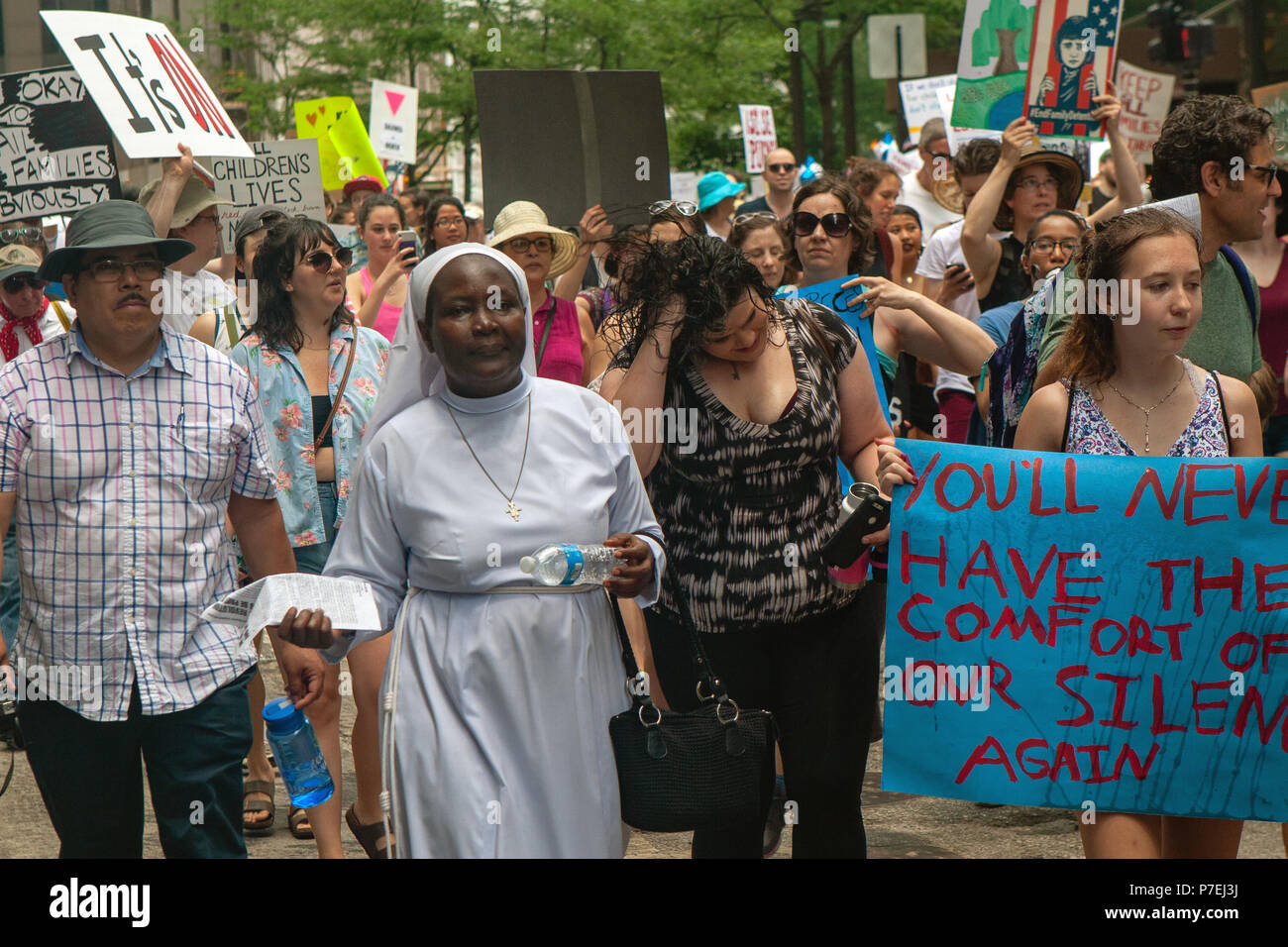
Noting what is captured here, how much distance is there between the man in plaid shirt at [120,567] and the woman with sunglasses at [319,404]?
1.28 meters

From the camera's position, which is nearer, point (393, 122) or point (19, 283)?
point (19, 283)

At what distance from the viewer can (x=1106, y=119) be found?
742 centimetres

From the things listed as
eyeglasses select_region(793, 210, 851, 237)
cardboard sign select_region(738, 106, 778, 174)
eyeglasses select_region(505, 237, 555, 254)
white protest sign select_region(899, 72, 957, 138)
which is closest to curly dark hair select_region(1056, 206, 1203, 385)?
eyeglasses select_region(793, 210, 851, 237)

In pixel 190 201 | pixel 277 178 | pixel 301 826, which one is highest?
pixel 277 178

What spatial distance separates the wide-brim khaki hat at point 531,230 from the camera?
23.2ft

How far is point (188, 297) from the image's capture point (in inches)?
275

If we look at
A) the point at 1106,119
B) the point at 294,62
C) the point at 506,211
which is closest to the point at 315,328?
the point at 506,211

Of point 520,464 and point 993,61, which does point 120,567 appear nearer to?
point 520,464

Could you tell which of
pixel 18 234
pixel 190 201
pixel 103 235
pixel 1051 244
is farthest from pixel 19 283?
pixel 1051 244

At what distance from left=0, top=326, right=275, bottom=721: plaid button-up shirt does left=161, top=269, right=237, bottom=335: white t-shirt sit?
8.51 ft

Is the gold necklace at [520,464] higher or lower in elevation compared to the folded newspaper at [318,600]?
higher

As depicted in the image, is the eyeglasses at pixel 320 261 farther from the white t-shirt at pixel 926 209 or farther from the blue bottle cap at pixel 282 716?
the white t-shirt at pixel 926 209

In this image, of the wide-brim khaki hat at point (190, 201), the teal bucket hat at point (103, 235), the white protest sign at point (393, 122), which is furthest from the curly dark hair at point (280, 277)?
the white protest sign at point (393, 122)

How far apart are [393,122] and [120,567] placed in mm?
13188
